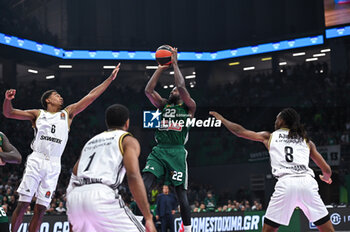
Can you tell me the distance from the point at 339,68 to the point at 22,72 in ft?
60.5

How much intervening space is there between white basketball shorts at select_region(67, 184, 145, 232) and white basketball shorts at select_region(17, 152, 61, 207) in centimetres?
260

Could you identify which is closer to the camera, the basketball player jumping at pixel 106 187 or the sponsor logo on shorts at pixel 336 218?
the basketball player jumping at pixel 106 187

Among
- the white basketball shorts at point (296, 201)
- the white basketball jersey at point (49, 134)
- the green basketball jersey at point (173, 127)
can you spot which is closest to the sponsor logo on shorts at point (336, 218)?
the green basketball jersey at point (173, 127)

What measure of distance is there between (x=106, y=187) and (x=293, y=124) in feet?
10.1

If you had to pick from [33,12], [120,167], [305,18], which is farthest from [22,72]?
[120,167]

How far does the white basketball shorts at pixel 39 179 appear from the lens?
22.5 ft

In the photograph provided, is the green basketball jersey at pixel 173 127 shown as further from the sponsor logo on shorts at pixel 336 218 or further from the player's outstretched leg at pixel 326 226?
the sponsor logo on shorts at pixel 336 218

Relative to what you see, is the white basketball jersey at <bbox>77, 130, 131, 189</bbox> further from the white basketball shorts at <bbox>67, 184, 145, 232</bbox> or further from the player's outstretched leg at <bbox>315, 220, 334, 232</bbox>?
the player's outstretched leg at <bbox>315, 220, 334, 232</bbox>

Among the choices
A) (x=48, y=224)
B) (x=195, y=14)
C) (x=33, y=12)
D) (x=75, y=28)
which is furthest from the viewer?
(x=195, y=14)

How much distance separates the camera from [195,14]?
31328 mm

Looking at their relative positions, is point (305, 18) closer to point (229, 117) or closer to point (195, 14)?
point (195, 14)

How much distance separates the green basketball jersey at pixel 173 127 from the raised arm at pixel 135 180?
3.10 meters

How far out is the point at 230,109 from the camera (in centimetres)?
2552

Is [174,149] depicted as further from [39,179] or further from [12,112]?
[12,112]
